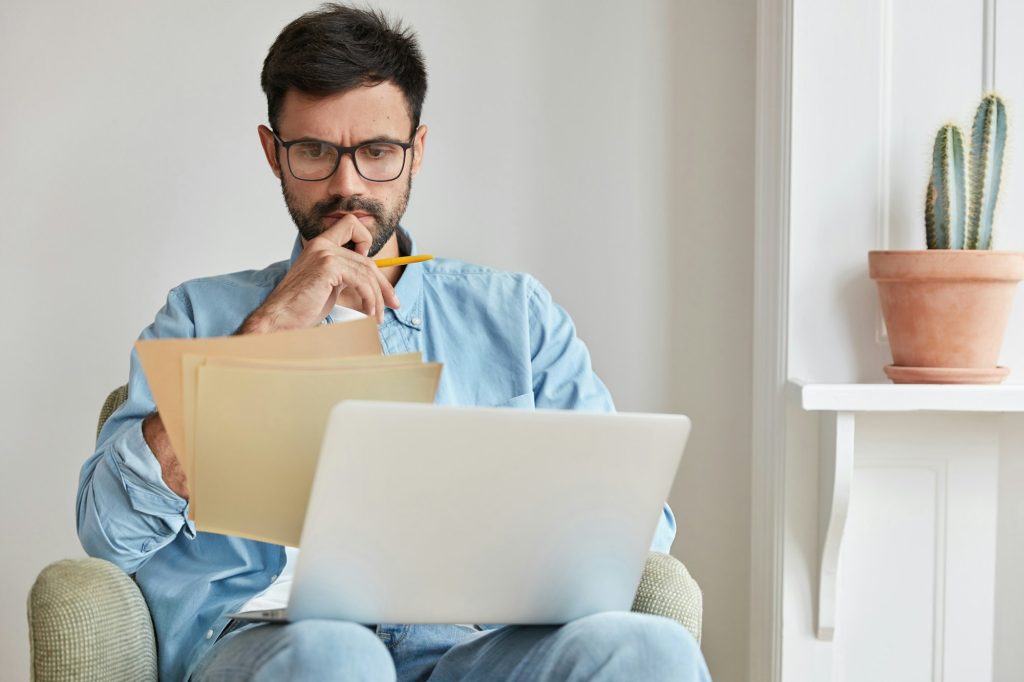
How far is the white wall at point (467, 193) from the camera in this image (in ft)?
6.47

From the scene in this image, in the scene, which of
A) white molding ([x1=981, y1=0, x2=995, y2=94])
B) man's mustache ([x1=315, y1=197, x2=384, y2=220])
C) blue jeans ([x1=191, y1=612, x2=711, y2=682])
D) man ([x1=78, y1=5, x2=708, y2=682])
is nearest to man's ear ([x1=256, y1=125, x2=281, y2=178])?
man ([x1=78, y1=5, x2=708, y2=682])

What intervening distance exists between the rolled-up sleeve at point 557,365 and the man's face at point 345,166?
236 mm

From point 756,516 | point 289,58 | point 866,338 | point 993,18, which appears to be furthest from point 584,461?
point 993,18

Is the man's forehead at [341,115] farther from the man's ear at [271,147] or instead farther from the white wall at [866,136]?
the white wall at [866,136]

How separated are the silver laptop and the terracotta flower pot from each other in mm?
A: 815

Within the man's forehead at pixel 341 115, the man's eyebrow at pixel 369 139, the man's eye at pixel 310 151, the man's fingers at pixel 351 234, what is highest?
the man's forehead at pixel 341 115

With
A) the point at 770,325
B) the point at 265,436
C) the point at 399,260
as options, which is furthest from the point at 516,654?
the point at 770,325

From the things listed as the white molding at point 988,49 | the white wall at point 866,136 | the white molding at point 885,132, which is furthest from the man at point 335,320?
the white molding at point 988,49

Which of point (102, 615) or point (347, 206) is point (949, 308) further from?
point (102, 615)

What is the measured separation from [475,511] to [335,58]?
2.57 feet

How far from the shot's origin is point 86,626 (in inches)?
45.1

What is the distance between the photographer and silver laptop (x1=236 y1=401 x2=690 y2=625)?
84 cm

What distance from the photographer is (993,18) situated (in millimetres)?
1710

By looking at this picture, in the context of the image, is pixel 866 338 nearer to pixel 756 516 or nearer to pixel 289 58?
pixel 756 516
